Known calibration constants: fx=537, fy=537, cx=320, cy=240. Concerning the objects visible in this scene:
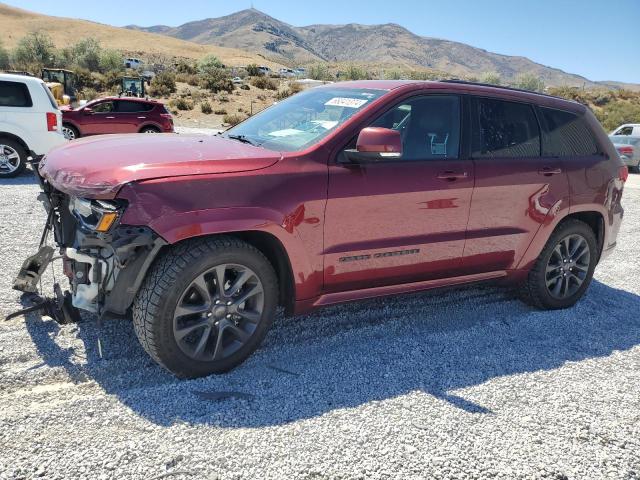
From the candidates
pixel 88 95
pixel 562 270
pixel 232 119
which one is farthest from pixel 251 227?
pixel 88 95

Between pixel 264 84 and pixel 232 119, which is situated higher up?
pixel 264 84

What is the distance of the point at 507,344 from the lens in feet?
13.2

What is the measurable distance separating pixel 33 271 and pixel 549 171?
13.2 feet

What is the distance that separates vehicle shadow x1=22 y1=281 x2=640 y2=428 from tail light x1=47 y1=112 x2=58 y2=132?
6.91 meters

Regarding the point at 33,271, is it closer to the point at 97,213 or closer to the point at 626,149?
the point at 97,213

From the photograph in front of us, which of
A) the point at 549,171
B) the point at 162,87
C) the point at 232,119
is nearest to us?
the point at 549,171

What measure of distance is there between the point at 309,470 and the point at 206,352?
1.06 m

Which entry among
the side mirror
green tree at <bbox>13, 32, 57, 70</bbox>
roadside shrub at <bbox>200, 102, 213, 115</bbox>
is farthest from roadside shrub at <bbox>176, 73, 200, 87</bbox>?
the side mirror

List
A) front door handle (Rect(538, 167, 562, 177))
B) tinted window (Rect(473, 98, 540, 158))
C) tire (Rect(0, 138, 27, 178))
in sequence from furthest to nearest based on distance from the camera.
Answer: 1. tire (Rect(0, 138, 27, 178))
2. front door handle (Rect(538, 167, 562, 177))
3. tinted window (Rect(473, 98, 540, 158))

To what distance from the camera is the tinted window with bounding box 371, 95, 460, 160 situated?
381cm

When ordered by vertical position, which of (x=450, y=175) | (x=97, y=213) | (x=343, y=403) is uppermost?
(x=450, y=175)

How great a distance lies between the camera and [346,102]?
3865 mm

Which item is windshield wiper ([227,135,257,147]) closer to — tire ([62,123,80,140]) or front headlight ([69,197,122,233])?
front headlight ([69,197,122,233])

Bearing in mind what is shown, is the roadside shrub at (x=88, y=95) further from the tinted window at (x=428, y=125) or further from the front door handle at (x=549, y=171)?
the front door handle at (x=549, y=171)
